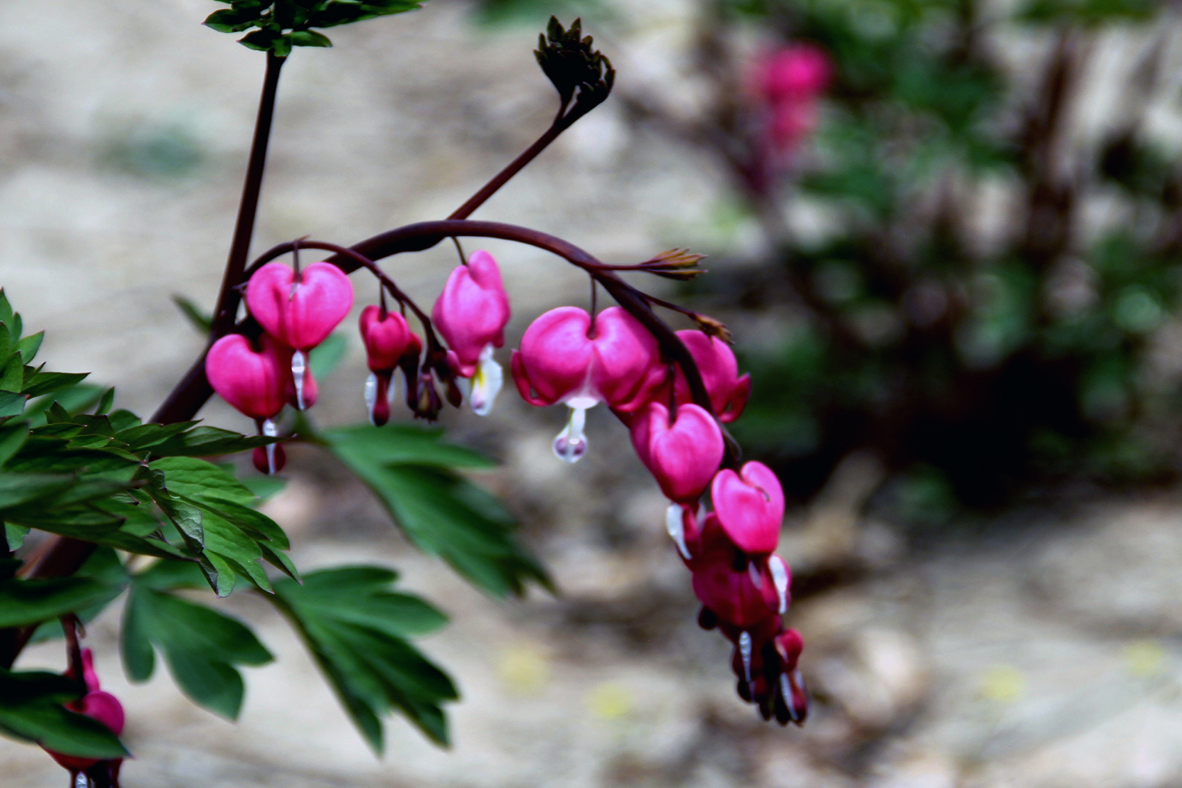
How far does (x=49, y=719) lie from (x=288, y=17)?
19.4 inches

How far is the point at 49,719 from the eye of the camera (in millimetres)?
621

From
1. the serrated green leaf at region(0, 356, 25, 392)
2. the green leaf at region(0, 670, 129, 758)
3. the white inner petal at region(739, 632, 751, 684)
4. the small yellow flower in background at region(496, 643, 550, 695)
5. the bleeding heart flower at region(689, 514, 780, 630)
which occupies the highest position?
the small yellow flower in background at region(496, 643, 550, 695)

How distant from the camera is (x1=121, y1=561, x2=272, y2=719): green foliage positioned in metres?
0.97

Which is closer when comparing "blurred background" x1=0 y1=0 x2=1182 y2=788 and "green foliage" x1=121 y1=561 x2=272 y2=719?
"green foliage" x1=121 y1=561 x2=272 y2=719

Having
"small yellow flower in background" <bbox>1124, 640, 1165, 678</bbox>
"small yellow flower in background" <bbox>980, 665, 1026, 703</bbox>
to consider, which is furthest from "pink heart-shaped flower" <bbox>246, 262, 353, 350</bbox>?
"small yellow flower in background" <bbox>1124, 640, 1165, 678</bbox>

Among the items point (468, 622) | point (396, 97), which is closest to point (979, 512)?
point (468, 622)

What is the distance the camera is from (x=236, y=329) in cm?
77

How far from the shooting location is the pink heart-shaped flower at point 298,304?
72cm

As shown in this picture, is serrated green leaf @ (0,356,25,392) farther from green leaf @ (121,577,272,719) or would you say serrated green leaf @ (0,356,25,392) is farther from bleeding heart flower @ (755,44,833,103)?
bleeding heart flower @ (755,44,833,103)

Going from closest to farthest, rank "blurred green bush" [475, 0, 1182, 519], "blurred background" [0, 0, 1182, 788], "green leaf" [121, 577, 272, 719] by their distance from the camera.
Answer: "green leaf" [121, 577, 272, 719] < "blurred background" [0, 0, 1182, 788] < "blurred green bush" [475, 0, 1182, 519]

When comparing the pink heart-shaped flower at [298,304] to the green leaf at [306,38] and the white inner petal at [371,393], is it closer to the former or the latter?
the white inner petal at [371,393]

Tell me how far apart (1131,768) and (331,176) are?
3.24 meters

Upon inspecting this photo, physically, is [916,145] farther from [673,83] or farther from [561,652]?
[673,83]

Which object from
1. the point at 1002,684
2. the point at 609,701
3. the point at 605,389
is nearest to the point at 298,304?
the point at 605,389
